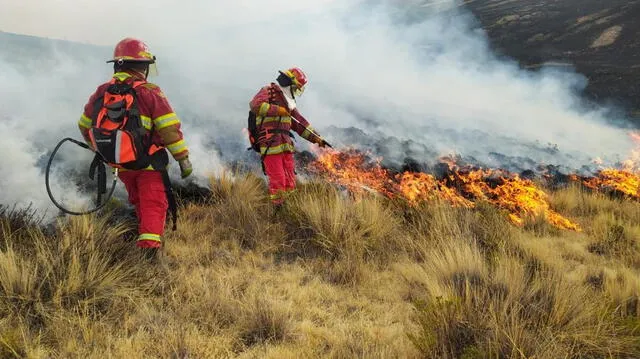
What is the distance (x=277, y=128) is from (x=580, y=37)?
30.0m

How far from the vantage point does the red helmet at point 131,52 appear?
3.78 metres

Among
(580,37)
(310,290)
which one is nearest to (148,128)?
(310,290)

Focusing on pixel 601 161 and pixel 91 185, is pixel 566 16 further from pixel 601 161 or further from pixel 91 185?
pixel 91 185

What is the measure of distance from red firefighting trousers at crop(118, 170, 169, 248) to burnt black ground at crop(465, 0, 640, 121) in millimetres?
19850

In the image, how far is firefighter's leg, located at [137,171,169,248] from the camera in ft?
12.5

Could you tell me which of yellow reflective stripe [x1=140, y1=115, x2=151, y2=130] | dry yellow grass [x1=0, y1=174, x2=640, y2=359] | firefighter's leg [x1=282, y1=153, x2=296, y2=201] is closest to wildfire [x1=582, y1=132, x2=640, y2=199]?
dry yellow grass [x1=0, y1=174, x2=640, y2=359]

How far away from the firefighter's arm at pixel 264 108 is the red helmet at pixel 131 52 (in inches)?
68.4

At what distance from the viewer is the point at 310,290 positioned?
3707 millimetres

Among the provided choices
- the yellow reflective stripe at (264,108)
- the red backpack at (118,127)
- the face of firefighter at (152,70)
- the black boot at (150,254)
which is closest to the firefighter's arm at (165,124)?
the red backpack at (118,127)

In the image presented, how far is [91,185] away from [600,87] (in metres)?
21.7

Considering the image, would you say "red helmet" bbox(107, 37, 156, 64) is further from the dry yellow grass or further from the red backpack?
the dry yellow grass

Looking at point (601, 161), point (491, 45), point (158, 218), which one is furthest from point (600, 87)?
point (158, 218)

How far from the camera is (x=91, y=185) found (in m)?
5.46

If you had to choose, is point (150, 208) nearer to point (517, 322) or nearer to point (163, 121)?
point (163, 121)
